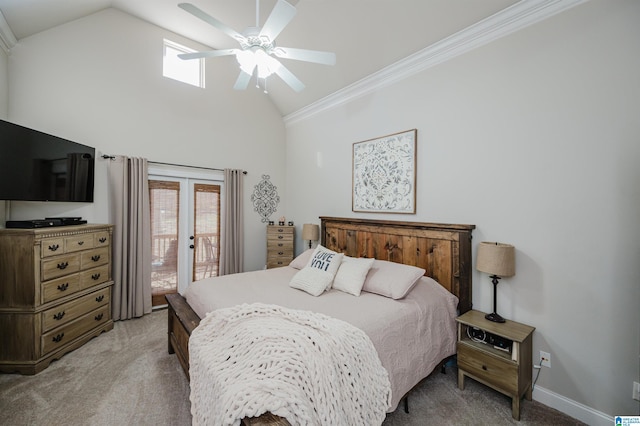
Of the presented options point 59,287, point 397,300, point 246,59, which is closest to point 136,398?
point 59,287

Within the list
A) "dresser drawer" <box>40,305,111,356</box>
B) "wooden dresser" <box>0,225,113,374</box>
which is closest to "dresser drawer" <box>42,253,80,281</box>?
"wooden dresser" <box>0,225,113,374</box>

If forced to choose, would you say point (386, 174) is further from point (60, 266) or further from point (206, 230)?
point (60, 266)

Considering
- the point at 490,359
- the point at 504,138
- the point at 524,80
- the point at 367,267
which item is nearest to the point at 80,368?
the point at 367,267

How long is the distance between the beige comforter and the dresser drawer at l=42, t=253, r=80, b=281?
128cm

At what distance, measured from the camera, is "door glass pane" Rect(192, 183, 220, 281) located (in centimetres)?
412

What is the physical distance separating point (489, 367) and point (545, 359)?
0.48 m

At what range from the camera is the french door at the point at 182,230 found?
12.4 feet

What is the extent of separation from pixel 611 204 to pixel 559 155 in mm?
470

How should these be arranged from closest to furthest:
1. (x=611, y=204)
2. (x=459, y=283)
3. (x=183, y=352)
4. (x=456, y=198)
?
(x=611, y=204)
(x=183, y=352)
(x=459, y=283)
(x=456, y=198)

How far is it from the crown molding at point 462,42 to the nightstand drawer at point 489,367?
270 centimetres

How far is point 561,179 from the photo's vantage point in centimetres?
199

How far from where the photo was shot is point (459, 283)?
8.03 ft

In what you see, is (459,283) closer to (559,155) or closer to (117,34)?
(559,155)

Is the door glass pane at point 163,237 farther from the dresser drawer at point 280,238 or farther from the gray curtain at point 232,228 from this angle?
the dresser drawer at point 280,238
